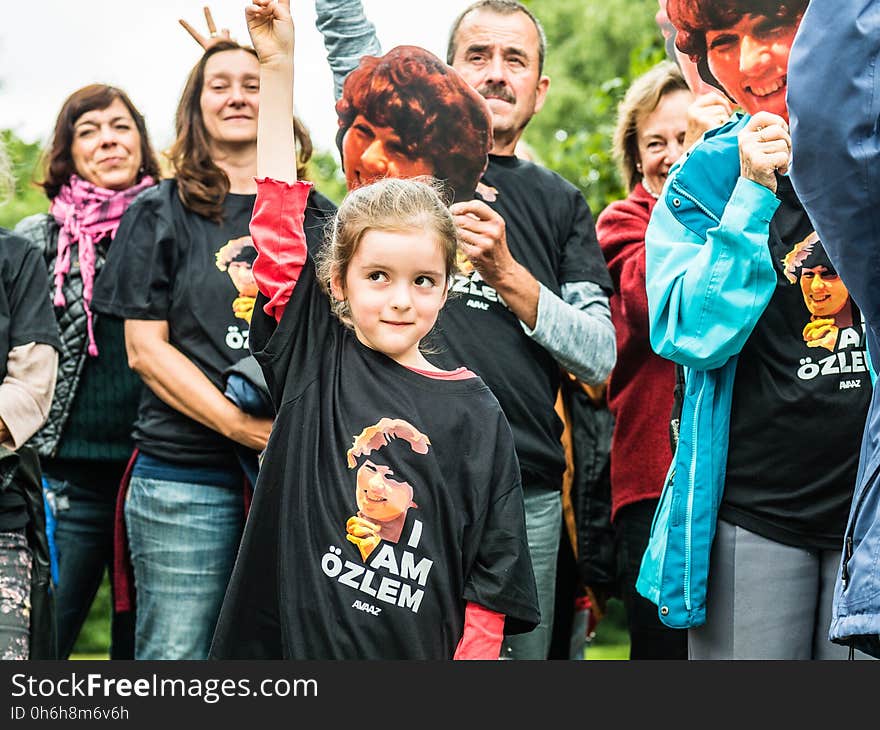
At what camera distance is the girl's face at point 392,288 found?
106 inches

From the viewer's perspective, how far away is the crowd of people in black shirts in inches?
105

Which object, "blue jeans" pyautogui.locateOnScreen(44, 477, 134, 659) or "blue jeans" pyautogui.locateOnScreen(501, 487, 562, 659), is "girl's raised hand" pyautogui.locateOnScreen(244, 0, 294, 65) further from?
"blue jeans" pyautogui.locateOnScreen(44, 477, 134, 659)

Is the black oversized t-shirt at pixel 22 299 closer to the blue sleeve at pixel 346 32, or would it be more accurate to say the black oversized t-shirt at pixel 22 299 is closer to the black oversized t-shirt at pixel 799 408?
the blue sleeve at pixel 346 32

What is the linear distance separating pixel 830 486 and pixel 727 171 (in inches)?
29.4

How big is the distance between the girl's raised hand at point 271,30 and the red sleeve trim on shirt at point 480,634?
4.07 feet

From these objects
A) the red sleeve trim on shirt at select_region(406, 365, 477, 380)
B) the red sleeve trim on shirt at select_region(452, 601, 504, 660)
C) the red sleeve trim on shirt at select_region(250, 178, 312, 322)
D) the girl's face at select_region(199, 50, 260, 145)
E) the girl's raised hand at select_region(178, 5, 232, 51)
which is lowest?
the red sleeve trim on shirt at select_region(452, 601, 504, 660)

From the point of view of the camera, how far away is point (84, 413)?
3963mm

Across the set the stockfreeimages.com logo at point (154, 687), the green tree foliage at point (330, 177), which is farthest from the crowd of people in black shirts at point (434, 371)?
the green tree foliage at point (330, 177)

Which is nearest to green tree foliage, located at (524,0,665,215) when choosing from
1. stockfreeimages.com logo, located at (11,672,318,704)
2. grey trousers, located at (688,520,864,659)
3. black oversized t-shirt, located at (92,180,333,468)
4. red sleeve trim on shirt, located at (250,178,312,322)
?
black oversized t-shirt, located at (92,180,333,468)

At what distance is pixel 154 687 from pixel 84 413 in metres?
1.48

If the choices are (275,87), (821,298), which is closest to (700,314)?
(821,298)

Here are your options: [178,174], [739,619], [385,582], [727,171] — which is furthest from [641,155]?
[385,582]

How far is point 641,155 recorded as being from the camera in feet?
13.7

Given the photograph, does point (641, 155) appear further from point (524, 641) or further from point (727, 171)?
point (524, 641)
